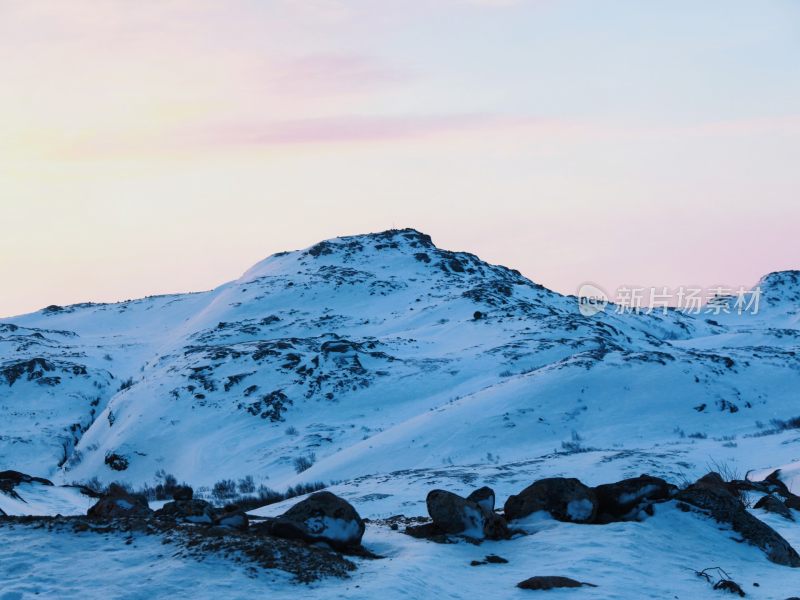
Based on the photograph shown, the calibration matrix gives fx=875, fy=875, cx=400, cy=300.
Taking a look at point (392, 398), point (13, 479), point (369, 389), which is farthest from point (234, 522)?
point (369, 389)

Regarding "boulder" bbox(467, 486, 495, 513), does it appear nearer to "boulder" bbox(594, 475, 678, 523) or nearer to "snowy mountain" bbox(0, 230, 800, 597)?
"snowy mountain" bbox(0, 230, 800, 597)

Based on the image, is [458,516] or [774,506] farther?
[774,506]

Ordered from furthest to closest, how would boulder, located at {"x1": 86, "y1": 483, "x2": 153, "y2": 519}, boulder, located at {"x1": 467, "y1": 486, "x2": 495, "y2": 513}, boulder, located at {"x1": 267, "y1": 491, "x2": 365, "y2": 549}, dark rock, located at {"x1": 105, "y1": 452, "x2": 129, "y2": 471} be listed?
dark rock, located at {"x1": 105, "y1": 452, "x2": 129, "y2": 471}
boulder, located at {"x1": 467, "y1": 486, "x2": 495, "y2": 513}
boulder, located at {"x1": 86, "y1": 483, "x2": 153, "y2": 519}
boulder, located at {"x1": 267, "y1": 491, "x2": 365, "y2": 549}

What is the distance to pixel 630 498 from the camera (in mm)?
15516

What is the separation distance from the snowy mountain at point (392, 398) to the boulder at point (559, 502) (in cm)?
139

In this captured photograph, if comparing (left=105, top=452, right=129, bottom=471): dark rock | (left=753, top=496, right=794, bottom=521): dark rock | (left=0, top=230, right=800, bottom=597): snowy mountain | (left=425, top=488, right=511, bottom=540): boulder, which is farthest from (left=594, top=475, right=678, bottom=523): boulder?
(left=105, top=452, right=129, bottom=471): dark rock

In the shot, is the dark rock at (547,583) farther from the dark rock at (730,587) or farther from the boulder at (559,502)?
the boulder at (559,502)

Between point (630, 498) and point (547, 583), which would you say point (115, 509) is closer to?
Answer: point (547, 583)

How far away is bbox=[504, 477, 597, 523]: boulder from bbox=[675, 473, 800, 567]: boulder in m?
1.70

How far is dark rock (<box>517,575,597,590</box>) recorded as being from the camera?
11.6m

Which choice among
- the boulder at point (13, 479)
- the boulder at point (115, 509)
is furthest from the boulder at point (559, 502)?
the boulder at point (13, 479)

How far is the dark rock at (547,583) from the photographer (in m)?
11.6

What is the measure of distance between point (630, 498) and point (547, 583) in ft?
Answer: 14.6

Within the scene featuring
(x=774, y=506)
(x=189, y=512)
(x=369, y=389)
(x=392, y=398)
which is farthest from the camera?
(x=369, y=389)
